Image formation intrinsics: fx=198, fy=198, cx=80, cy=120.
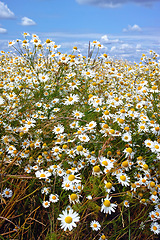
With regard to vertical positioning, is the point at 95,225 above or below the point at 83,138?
below

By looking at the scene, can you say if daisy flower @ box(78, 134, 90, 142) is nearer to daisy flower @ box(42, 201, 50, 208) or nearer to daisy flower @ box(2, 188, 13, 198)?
daisy flower @ box(42, 201, 50, 208)

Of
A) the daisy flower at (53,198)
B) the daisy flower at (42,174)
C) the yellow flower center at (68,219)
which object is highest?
the daisy flower at (42,174)

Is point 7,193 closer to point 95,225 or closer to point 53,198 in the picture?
point 53,198

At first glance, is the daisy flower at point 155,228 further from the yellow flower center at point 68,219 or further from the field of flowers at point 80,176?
the yellow flower center at point 68,219

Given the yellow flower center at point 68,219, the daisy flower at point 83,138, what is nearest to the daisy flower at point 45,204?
the yellow flower center at point 68,219

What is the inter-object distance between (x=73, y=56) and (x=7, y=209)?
268 centimetres

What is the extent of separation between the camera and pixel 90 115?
283 centimetres

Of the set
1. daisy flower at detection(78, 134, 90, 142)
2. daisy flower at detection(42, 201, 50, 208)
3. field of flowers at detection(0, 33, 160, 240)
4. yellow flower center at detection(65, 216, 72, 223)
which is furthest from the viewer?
daisy flower at detection(78, 134, 90, 142)

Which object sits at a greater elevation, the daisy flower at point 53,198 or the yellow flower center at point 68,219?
the yellow flower center at point 68,219

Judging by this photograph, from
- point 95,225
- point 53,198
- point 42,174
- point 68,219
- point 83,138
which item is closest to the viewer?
point 68,219

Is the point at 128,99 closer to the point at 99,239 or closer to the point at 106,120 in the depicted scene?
the point at 106,120

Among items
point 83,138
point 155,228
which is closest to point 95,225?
point 155,228

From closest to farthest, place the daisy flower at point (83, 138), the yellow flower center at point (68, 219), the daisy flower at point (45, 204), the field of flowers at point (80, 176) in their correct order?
the yellow flower center at point (68, 219) < the field of flowers at point (80, 176) < the daisy flower at point (45, 204) < the daisy flower at point (83, 138)

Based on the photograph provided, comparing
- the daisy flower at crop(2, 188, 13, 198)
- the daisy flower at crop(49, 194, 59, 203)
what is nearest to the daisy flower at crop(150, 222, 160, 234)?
the daisy flower at crop(49, 194, 59, 203)
